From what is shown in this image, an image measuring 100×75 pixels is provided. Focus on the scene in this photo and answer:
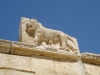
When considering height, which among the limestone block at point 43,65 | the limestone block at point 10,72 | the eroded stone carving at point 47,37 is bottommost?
the limestone block at point 10,72

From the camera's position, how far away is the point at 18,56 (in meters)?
4.61

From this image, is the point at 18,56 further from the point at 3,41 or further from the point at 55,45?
the point at 55,45

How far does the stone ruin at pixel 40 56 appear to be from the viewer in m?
4.41

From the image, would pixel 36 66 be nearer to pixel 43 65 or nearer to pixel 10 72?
pixel 43 65

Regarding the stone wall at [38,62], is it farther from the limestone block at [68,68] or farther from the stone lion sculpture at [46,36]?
the stone lion sculpture at [46,36]

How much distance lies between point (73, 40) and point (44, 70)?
6.06 feet

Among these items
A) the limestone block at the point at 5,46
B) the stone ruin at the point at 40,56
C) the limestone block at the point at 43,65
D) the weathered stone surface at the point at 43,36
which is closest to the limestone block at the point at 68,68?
the stone ruin at the point at 40,56

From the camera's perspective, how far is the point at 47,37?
5516 mm

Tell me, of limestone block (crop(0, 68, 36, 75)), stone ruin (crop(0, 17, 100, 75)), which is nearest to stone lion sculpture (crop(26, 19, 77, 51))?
stone ruin (crop(0, 17, 100, 75))

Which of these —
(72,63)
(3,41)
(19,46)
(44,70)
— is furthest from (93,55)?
(3,41)

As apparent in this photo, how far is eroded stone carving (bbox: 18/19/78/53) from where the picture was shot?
537 centimetres

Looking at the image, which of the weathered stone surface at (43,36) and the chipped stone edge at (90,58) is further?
the weathered stone surface at (43,36)

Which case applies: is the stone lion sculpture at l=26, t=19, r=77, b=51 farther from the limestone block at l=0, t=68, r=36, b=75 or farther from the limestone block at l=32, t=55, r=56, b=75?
the limestone block at l=0, t=68, r=36, b=75

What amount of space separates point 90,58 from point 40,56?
1.26 metres
